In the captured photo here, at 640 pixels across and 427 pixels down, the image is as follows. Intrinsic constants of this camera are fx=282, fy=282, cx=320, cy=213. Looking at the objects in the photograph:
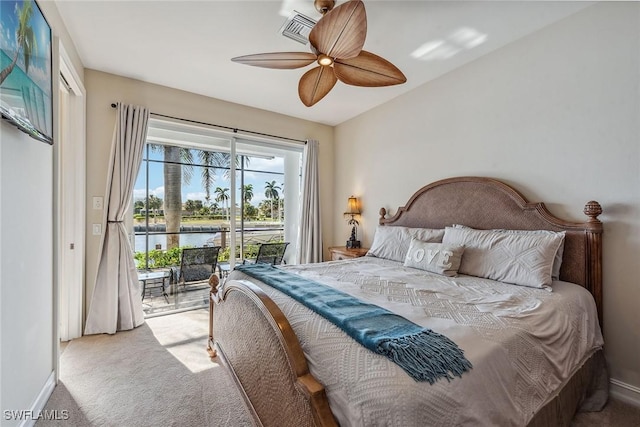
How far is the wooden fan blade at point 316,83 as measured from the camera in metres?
2.22

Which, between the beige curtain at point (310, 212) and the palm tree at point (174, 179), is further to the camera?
the beige curtain at point (310, 212)

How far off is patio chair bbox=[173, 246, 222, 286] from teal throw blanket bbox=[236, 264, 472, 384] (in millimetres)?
2362

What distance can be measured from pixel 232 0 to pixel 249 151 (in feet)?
7.25

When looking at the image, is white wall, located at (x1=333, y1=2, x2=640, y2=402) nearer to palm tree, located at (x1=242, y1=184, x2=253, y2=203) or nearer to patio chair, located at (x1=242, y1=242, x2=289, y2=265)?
patio chair, located at (x1=242, y1=242, x2=289, y2=265)

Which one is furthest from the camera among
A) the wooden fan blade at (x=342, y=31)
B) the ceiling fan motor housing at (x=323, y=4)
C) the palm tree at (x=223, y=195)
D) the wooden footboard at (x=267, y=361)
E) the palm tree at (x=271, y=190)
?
the palm tree at (x=271, y=190)

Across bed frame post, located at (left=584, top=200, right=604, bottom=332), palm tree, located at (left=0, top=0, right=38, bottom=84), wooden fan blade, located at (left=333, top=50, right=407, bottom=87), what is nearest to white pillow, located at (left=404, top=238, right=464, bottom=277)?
bed frame post, located at (left=584, top=200, right=604, bottom=332)

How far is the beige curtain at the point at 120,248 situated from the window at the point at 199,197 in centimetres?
32

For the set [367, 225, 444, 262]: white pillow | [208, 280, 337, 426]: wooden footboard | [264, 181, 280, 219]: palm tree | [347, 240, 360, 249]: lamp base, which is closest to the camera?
[208, 280, 337, 426]: wooden footboard

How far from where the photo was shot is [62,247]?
2719mm

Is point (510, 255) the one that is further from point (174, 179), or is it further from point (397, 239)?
point (174, 179)

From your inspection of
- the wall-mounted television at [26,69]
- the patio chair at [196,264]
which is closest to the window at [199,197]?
the patio chair at [196,264]

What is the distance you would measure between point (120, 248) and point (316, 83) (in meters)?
2.60

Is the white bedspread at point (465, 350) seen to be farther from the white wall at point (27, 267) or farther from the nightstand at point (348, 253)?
the nightstand at point (348, 253)

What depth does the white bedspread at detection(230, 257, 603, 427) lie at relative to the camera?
0.88 meters
